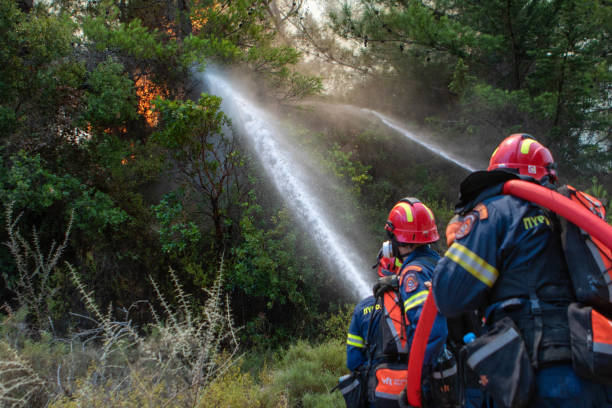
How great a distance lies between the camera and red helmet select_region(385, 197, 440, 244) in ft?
10.1

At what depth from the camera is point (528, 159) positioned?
223cm

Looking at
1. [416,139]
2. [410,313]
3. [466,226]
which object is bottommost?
[410,313]

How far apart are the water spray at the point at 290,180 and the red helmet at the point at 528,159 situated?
5.41m

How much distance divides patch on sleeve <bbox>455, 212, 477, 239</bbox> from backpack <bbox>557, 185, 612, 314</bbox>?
0.38m

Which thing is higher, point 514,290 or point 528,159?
point 528,159

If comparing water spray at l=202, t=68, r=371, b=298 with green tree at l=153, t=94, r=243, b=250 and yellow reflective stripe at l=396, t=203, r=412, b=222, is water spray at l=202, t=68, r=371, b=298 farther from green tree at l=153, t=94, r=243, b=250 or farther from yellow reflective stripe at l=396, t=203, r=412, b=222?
yellow reflective stripe at l=396, t=203, r=412, b=222

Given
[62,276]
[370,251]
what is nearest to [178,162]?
[62,276]

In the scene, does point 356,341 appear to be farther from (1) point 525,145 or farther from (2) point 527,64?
(2) point 527,64

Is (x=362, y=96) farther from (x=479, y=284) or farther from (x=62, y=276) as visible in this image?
(x=479, y=284)

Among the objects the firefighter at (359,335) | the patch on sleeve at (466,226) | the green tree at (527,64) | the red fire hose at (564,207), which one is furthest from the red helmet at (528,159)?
the green tree at (527,64)

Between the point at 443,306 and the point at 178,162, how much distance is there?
23.9ft

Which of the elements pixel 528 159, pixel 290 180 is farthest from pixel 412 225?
pixel 290 180

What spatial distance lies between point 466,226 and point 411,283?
730mm

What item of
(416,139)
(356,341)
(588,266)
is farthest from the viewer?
(416,139)
